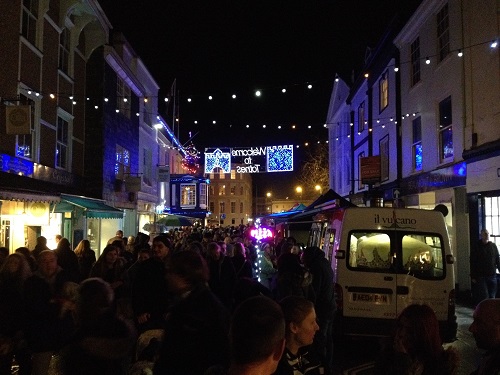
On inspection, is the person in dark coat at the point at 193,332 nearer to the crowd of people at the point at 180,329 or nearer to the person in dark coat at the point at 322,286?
the crowd of people at the point at 180,329

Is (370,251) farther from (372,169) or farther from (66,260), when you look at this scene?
(372,169)

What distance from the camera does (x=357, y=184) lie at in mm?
29266

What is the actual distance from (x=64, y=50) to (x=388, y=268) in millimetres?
13540

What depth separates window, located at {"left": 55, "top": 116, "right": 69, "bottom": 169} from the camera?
1669 centimetres

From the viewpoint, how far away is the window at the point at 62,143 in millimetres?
16688

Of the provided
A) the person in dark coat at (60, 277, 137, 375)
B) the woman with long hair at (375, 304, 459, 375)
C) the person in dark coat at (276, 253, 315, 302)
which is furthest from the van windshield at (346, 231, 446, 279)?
the person in dark coat at (60, 277, 137, 375)

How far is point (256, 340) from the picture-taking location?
2168 mm

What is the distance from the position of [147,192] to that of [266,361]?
87.0 ft

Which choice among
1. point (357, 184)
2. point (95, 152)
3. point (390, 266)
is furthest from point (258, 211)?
point (390, 266)

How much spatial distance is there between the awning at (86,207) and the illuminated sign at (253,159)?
9220 millimetres

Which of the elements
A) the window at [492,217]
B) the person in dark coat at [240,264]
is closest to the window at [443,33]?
the window at [492,217]

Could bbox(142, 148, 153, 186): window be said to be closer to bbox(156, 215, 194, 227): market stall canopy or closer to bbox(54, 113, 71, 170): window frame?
bbox(156, 215, 194, 227): market stall canopy

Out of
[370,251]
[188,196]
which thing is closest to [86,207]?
[370,251]

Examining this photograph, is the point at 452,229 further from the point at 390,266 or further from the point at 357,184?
the point at 357,184
